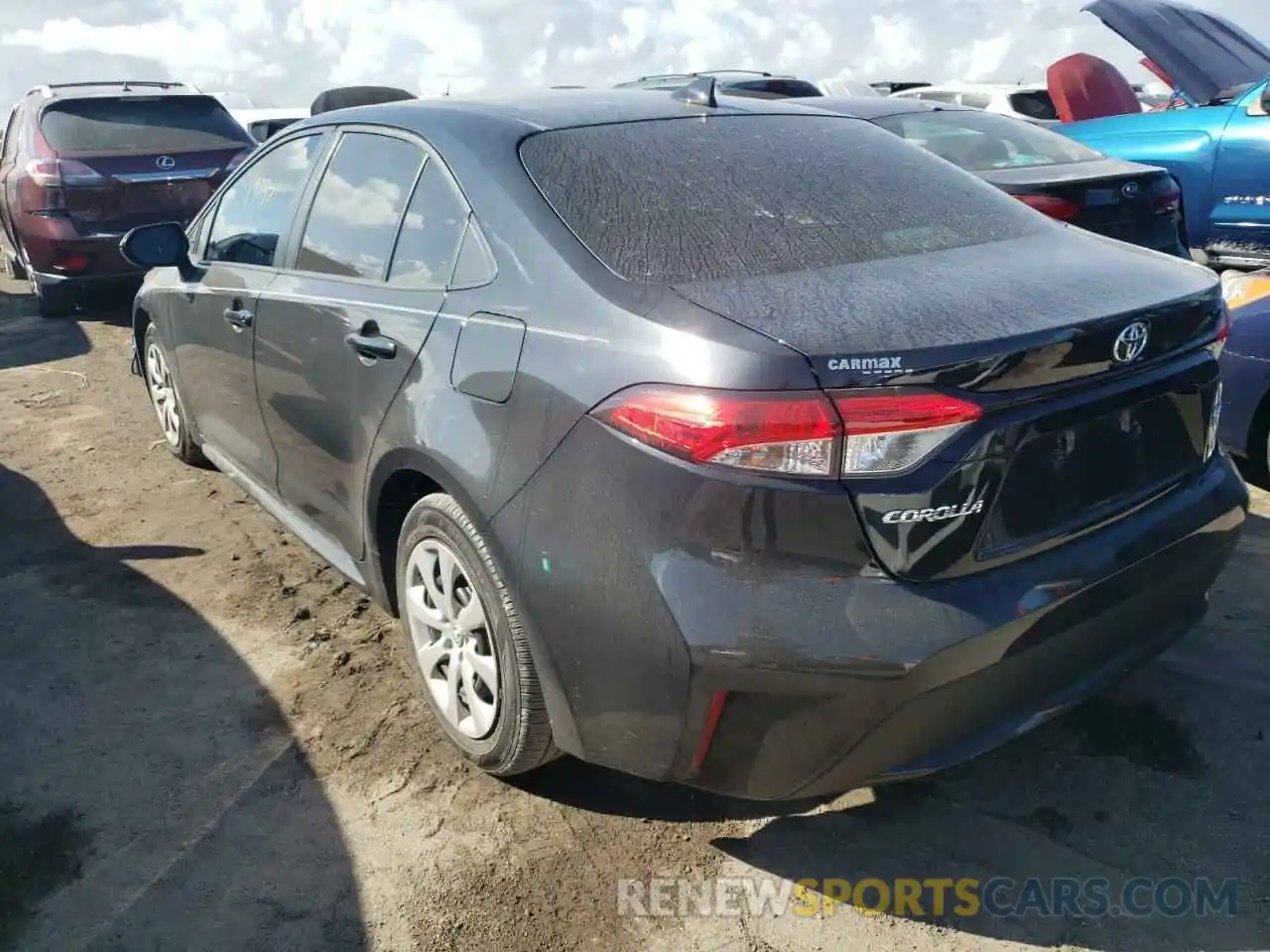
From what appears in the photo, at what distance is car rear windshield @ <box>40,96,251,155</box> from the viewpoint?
757 centimetres

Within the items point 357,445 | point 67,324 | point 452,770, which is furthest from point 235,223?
point 67,324

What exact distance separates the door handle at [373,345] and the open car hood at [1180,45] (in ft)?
21.1

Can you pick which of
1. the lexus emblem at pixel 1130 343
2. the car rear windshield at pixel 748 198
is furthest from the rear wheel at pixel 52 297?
the lexus emblem at pixel 1130 343

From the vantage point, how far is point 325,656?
3.37 meters

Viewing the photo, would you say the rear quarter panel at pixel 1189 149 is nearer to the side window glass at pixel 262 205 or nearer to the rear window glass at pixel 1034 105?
the rear window glass at pixel 1034 105

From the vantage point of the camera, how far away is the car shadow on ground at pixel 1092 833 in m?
2.26

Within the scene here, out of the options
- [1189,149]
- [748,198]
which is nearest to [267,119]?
[1189,149]

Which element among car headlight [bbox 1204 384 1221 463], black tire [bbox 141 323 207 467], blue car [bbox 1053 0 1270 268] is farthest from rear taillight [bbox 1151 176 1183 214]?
black tire [bbox 141 323 207 467]

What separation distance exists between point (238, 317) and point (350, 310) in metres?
0.85

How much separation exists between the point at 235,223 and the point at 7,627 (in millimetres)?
1580

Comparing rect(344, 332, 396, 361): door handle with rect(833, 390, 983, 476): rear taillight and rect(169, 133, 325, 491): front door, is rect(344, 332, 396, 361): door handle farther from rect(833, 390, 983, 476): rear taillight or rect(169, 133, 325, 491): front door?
rect(833, 390, 983, 476): rear taillight

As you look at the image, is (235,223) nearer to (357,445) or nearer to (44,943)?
(357,445)

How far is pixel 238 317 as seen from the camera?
356cm

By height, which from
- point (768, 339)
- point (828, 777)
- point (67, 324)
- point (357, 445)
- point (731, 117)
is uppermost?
A: point (731, 117)
